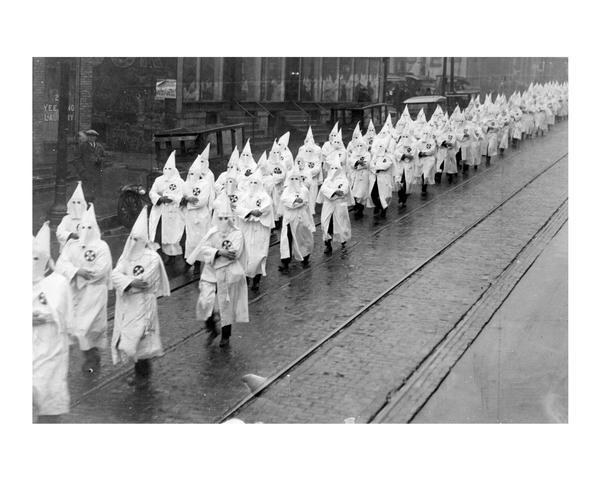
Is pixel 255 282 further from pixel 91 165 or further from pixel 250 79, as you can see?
pixel 250 79

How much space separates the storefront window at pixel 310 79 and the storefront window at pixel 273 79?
0.95 feet

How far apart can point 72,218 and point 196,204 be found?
3338 millimetres

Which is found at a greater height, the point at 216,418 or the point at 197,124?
the point at 197,124

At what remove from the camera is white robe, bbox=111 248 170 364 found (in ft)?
34.1

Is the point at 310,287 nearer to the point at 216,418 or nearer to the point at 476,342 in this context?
the point at 476,342

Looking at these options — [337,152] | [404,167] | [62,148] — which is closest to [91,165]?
[62,148]

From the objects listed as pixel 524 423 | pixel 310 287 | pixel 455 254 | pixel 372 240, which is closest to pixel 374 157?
pixel 372 240

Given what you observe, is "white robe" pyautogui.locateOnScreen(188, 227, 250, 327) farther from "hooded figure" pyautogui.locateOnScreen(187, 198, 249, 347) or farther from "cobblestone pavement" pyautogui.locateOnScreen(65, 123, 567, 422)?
"cobblestone pavement" pyautogui.locateOnScreen(65, 123, 567, 422)

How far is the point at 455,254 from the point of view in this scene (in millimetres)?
14586

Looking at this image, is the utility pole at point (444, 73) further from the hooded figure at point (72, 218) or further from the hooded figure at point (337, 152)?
the hooded figure at point (72, 218)

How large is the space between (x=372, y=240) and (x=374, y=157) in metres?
2.33

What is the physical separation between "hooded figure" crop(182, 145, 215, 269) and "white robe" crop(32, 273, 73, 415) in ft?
16.2

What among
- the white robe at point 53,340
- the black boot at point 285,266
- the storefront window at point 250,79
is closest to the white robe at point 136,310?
the white robe at point 53,340

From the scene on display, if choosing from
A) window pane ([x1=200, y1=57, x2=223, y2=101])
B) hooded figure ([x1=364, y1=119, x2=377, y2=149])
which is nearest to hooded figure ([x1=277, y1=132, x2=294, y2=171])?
hooded figure ([x1=364, y1=119, x2=377, y2=149])
